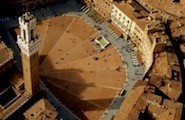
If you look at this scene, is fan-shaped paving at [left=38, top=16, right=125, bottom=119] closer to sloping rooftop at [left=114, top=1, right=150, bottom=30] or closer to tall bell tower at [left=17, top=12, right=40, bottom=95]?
sloping rooftop at [left=114, top=1, right=150, bottom=30]

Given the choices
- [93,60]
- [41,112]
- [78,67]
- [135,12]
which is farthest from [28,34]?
[135,12]

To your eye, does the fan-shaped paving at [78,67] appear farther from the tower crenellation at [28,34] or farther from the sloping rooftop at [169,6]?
the tower crenellation at [28,34]

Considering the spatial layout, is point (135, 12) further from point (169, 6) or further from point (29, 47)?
point (29, 47)

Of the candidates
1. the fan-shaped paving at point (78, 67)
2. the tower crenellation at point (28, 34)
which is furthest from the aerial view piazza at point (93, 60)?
the tower crenellation at point (28, 34)

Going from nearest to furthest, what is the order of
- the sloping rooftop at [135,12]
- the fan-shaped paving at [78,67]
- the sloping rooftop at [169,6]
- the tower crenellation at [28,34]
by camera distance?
1. the tower crenellation at [28,34]
2. the fan-shaped paving at [78,67]
3. the sloping rooftop at [135,12]
4. the sloping rooftop at [169,6]

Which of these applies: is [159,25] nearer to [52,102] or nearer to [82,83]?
[82,83]

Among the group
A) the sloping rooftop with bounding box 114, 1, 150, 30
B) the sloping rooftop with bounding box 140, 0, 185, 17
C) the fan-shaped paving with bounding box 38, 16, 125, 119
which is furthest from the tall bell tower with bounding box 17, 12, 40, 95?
the sloping rooftop with bounding box 140, 0, 185, 17
